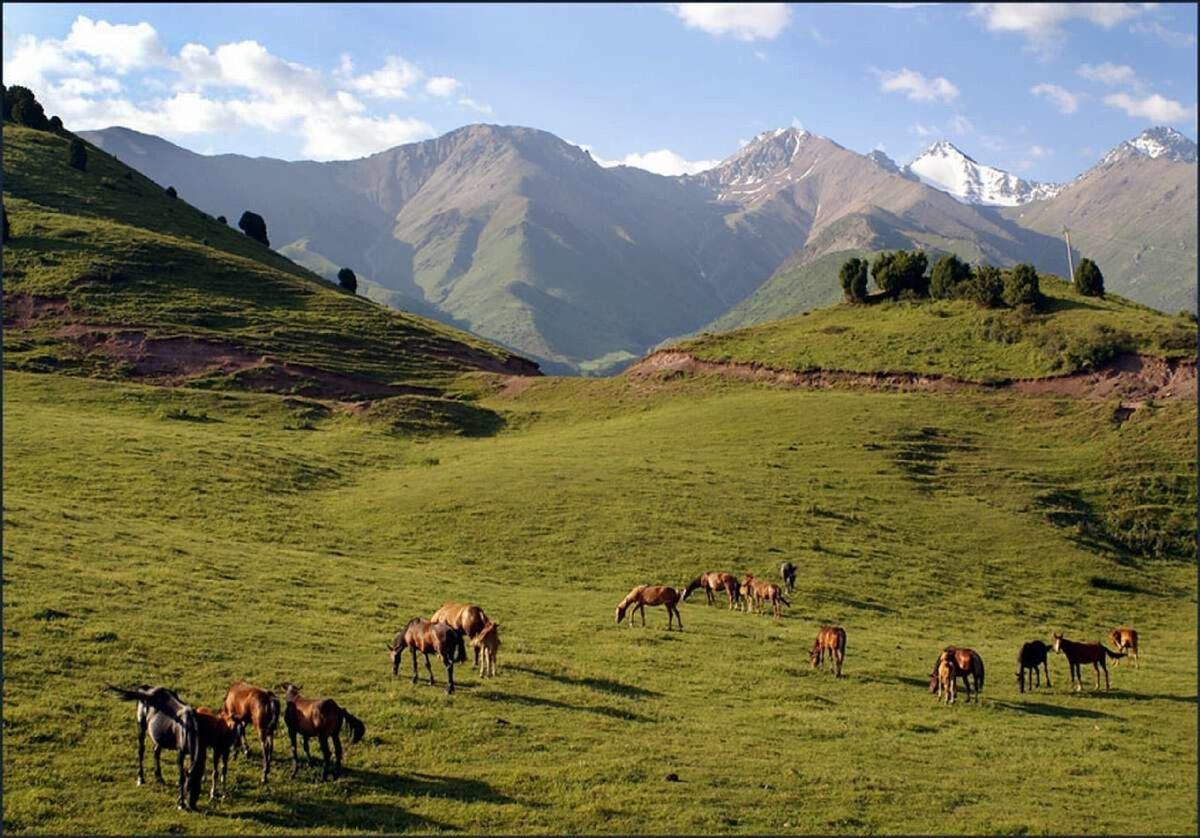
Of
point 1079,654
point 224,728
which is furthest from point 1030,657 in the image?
point 224,728

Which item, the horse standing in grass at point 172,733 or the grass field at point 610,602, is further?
the grass field at point 610,602

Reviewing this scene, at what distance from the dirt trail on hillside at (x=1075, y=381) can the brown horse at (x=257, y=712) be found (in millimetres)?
63071

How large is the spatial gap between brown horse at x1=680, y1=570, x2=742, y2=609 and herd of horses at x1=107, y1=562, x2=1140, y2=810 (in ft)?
0.13

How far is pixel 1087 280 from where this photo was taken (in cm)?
8594

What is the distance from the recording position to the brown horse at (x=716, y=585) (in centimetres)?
3700

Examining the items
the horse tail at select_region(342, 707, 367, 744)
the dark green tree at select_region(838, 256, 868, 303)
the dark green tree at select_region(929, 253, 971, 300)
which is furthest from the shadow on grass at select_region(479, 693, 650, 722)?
the dark green tree at select_region(838, 256, 868, 303)

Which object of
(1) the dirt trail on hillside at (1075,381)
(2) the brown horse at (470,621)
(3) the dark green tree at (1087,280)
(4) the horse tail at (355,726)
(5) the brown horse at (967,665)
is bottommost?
(4) the horse tail at (355,726)

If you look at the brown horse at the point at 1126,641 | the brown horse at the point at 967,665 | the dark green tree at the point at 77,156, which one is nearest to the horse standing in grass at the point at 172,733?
the brown horse at the point at 967,665

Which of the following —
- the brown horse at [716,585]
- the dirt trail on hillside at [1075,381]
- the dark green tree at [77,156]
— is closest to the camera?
the brown horse at [716,585]

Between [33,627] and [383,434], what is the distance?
4466 centimetres

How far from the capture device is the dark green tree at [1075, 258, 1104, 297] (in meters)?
85.8

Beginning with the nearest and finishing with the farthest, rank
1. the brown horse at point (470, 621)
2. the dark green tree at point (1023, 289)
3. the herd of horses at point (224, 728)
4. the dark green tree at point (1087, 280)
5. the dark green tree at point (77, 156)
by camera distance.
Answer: the herd of horses at point (224, 728)
the brown horse at point (470, 621)
the dark green tree at point (1023, 289)
the dark green tree at point (1087, 280)
the dark green tree at point (77, 156)

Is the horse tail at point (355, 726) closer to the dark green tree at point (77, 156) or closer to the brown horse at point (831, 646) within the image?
the brown horse at point (831, 646)

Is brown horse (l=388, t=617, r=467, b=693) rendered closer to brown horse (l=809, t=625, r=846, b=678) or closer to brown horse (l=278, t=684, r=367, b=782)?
brown horse (l=278, t=684, r=367, b=782)
